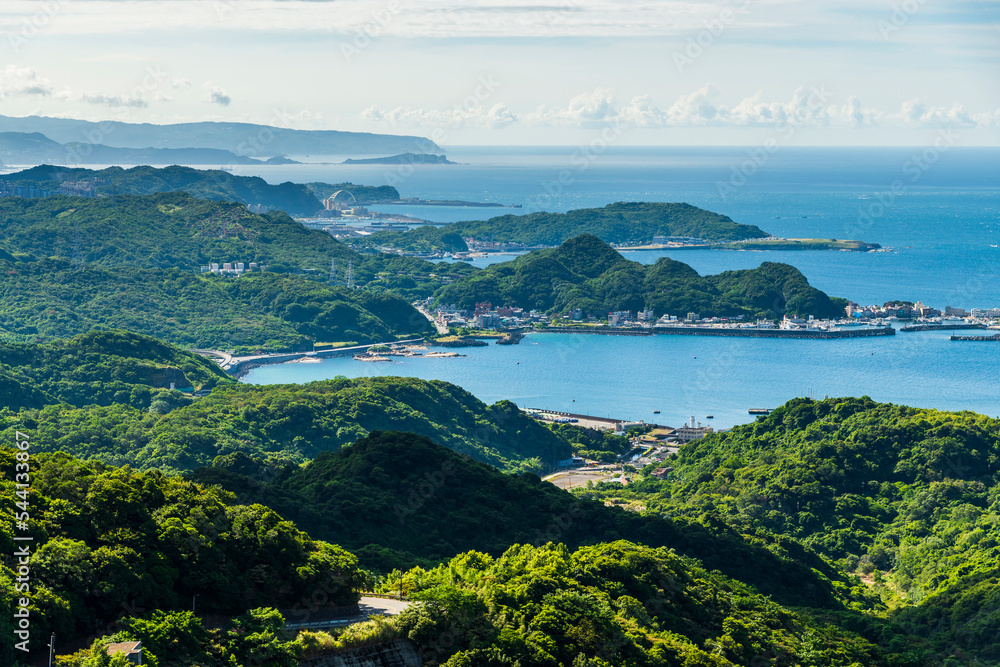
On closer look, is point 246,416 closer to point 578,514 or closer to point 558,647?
point 578,514

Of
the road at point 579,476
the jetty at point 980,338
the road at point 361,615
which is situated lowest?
the road at point 579,476

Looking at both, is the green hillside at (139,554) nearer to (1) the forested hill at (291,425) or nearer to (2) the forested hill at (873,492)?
(2) the forested hill at (873,492)

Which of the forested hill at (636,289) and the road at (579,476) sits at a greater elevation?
the forested hill at (636,289)

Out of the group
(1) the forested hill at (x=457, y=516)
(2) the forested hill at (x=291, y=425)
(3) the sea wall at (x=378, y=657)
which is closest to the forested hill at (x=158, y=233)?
(2) the forested hill at (x=291, y=425)

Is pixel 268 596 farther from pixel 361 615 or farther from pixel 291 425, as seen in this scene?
pixel 291 425

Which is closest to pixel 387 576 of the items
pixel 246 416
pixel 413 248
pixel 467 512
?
pixel 467 512

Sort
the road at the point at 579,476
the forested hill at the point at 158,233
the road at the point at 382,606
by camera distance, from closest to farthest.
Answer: the road at the point at 382,606 < the road at the point at 579,476 < the forested hill at the point at 158,233

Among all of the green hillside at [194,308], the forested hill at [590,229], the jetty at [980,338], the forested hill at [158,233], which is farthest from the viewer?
the forested hill at [590,229]
